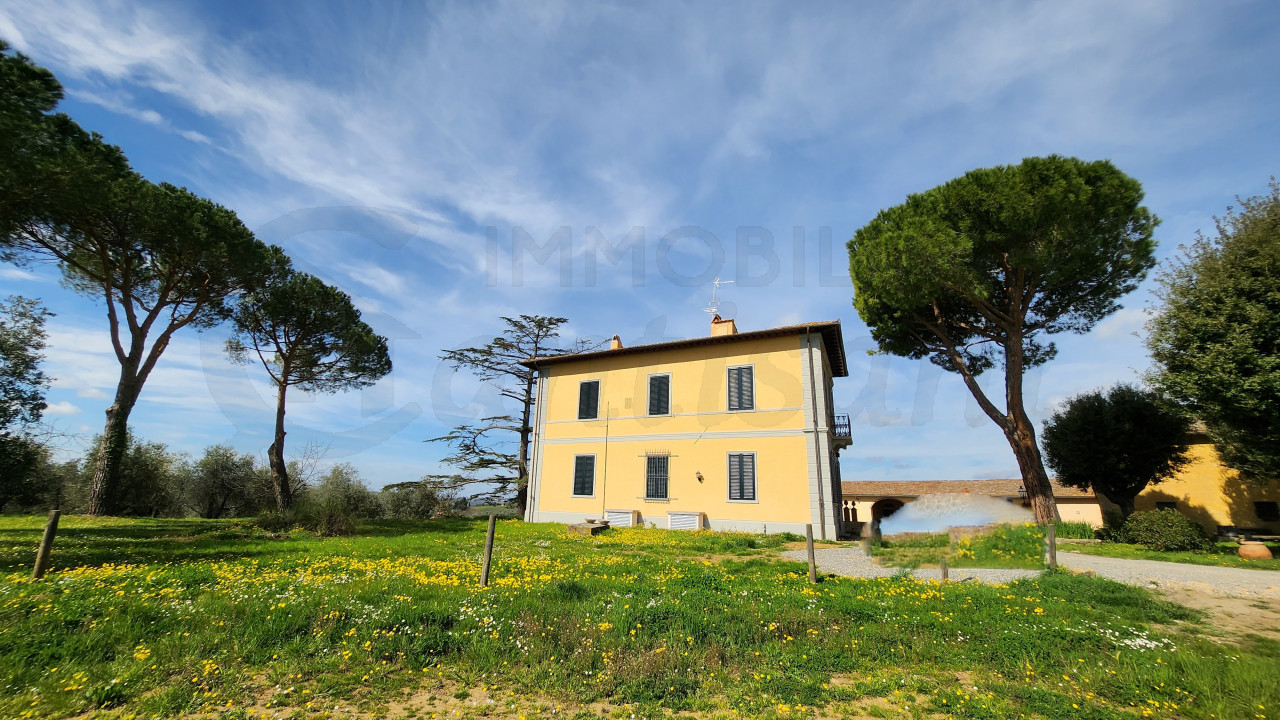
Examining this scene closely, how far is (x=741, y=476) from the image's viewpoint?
1752 cm

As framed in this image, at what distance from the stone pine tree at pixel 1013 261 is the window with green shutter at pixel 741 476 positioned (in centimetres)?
873

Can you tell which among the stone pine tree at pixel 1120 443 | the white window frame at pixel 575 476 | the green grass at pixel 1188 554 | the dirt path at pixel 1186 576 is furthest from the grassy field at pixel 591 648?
the stone pine tree at pixel 1120 443

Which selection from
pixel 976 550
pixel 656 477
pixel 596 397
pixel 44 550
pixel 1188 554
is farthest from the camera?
pixel 596 397

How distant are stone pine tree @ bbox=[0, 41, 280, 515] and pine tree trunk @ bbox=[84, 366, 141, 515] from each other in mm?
34

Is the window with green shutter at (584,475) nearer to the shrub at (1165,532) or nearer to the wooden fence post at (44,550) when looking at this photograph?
the wooden fence post at (44,550)

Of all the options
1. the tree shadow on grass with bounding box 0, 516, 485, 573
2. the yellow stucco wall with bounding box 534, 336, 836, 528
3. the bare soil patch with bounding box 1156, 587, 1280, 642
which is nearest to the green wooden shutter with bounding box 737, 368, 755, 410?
the yellow stucco wall with bounding box 534, 336, 836, 528

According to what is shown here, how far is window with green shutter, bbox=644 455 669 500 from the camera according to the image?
1878cm

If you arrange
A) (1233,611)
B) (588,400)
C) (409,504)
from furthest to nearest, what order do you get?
(409,504), (588,400), (1233,611)

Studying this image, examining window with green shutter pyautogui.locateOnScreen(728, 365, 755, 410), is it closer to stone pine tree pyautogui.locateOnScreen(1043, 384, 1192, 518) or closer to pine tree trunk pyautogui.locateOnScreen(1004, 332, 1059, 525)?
pine tree trunk pyautogui.locateOnScreen(1004, 332, 1059, 525)

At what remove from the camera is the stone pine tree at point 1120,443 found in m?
18.7

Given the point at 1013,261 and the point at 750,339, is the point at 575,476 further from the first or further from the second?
the point at 1013,261

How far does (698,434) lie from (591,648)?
13.8m

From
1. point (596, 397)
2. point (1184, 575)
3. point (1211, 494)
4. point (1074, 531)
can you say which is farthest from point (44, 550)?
point (1211, 494)

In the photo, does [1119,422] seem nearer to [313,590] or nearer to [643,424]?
[643,424]
